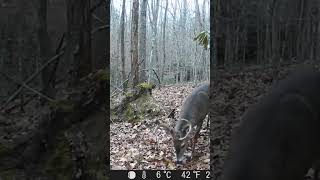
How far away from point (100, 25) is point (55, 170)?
1.19 m

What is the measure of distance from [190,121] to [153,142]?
0.31m

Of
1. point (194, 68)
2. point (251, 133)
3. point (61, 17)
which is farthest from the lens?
point (61, 17)

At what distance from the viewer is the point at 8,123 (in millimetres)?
4547

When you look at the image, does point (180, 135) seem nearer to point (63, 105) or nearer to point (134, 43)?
point (134, 43)

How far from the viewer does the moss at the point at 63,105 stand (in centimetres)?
456

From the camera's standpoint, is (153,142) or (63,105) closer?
(153,142)

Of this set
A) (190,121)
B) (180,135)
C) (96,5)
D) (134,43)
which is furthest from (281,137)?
(96,5)

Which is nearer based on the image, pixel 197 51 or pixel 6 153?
pixel 197 51

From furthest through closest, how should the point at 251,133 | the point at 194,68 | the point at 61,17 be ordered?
the point at 61,17 < the point at 194,68 < the point at 251,133

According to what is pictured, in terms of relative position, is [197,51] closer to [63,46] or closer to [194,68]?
[194,68]

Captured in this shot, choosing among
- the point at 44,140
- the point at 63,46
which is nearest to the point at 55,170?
the point at 44,140

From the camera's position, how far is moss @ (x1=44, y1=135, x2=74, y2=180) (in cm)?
456

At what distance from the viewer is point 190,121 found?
4.16 metres

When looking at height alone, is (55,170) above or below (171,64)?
below
